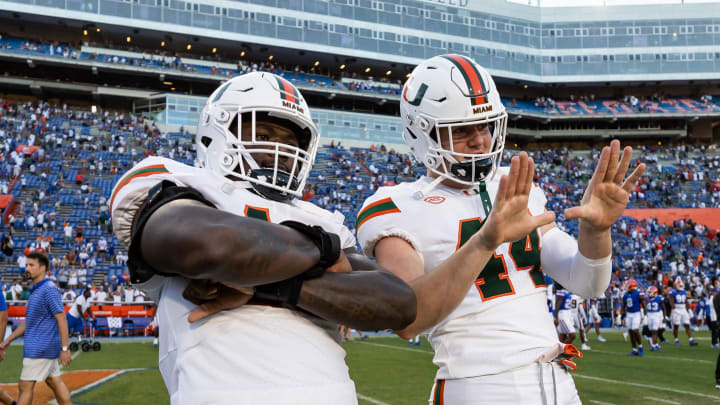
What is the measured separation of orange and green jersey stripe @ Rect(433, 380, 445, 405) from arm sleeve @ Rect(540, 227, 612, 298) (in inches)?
24.4

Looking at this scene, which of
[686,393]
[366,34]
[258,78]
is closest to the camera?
[258,78]

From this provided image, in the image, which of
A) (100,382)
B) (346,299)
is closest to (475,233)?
(346,299)

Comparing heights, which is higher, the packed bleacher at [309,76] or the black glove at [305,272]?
the packed bleacher at [309,76]

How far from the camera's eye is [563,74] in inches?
2046

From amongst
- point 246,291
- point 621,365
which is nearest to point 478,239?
point 246,291

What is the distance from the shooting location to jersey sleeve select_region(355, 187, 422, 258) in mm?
2387

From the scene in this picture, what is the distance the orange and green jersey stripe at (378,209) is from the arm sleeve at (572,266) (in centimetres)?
63

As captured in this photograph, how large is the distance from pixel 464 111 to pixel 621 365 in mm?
10820

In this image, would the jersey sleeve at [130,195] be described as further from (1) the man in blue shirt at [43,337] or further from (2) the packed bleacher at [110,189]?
(2) the packed bleacher at [110,189]

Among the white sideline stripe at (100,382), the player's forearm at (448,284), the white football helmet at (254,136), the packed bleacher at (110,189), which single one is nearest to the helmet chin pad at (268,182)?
the white football helmet at (254,136)

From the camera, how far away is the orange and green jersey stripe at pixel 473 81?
8.50 feet

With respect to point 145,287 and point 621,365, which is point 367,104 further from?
point 145,287

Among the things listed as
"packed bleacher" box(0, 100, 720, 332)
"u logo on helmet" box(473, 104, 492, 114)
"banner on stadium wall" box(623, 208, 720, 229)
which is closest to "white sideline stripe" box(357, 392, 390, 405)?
"u logo on helmet" box(473, 104, 492, 114)

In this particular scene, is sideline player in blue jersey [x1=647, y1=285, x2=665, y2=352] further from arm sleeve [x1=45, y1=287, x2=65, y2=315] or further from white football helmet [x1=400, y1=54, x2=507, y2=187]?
white football helmet [x1=400, y1=54, x2=507, y2=187]
